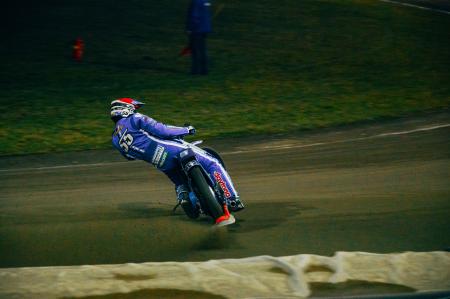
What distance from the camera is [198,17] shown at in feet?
68.1

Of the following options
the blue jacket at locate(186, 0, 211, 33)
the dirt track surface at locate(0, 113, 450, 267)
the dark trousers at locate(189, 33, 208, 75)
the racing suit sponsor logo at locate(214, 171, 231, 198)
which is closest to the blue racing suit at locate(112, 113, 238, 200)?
the racing suit sponsor logo at locate(214, 171, 231, 198)

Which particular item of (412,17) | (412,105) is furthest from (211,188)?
(412,17)

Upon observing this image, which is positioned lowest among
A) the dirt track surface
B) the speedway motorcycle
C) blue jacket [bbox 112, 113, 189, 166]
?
the dirt track surface

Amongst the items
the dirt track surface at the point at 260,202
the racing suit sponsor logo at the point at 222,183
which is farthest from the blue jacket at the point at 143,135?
the dirt track surface at the point at 260,202

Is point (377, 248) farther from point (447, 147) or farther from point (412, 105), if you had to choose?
point (412, 105)

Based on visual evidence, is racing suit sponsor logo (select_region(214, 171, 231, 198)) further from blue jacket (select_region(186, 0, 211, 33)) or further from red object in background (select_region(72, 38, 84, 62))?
red object in background (select_region(72, 38, 84, 62))

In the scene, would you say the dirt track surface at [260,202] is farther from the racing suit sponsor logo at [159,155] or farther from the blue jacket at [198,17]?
the blue jacket at [198,17]

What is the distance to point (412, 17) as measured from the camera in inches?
1144

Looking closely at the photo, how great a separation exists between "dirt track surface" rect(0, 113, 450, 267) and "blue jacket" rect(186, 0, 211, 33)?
522 cm

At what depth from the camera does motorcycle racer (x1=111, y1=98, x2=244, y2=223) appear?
1041 centimetres

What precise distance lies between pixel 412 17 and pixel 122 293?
23.4 m

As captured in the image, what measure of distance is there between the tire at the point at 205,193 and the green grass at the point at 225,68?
21.9 ft

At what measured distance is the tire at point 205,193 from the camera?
10047mm

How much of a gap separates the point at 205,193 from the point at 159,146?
901mm
